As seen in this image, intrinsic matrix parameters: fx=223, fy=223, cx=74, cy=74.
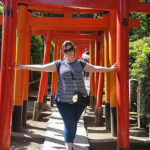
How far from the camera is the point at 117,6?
10.3 ft

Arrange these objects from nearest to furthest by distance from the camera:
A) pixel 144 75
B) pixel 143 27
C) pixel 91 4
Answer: pixel 91 4 → pixel 144 75 → pixel 143 27

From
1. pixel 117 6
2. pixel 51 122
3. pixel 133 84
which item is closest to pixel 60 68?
pixel 117 6

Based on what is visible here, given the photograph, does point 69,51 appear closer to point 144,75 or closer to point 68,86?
point 68,86

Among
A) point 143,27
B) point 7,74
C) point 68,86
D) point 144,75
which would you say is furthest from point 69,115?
point 143,27

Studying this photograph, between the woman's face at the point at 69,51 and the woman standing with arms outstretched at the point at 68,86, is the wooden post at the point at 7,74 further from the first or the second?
the woman's face at the point at 69,51

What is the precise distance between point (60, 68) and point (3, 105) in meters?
0.84

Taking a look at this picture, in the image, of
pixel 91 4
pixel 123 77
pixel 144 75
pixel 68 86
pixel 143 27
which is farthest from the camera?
pixel 143 27

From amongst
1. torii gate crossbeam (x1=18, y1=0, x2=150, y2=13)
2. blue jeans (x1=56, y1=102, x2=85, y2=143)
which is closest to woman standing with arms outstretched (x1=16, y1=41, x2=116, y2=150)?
blue jeans (x1=56, y1=102, x2=85, y2=143)

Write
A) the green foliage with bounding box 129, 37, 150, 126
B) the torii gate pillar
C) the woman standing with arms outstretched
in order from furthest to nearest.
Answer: the green foliage with bounding box 129, 37, 150, 126 < the torii gate pillar < the woman standing with arms outstretched

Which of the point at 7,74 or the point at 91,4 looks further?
the point at 91,4

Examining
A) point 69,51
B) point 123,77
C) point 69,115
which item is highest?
point 69,51

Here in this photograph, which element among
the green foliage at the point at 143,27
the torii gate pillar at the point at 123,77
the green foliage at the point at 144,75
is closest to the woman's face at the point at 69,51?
the torii gate pillar at the point at 123,77

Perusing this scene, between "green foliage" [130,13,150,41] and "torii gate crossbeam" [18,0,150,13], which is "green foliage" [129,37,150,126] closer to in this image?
"torii gate crossbeam" [18,0,150,13]

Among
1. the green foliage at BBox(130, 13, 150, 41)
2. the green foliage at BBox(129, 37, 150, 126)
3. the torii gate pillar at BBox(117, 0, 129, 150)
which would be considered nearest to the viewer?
the torii gate pillar at BBox(117, 0, 129, 150)
